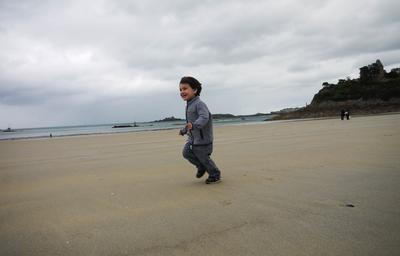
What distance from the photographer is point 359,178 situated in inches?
159

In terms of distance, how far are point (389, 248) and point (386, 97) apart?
228ft

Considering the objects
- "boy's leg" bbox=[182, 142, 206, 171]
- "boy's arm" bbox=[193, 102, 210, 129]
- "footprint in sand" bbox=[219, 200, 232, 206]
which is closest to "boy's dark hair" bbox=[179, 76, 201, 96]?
"boy's arm" bbox=[193, 102, 210, 129]

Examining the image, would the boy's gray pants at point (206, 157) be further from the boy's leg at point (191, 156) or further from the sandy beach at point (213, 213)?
the sandy beach at point (213, 213)

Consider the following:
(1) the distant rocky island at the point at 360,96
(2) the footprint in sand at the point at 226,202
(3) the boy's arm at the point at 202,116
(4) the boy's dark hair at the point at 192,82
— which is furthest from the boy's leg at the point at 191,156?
(1) the distant rocky island at the point at 360,96

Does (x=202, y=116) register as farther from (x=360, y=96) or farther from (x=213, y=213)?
(x=360, y=96)

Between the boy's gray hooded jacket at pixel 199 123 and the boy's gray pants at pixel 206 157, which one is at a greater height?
the boy's gray hooded jacket at pixel 199 123

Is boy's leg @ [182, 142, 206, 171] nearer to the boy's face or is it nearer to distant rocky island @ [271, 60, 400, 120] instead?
the boy's face

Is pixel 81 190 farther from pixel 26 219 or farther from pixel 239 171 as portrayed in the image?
pixel 239 171

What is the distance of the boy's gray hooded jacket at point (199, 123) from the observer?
4.26 meters

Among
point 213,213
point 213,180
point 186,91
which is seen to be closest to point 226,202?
point 213,213

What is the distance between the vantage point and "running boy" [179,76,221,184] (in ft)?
14.1

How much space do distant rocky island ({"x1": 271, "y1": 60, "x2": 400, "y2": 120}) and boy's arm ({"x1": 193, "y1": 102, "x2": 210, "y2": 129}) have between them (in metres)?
57.2

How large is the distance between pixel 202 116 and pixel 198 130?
0.72 ft

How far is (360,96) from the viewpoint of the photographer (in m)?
67.8
